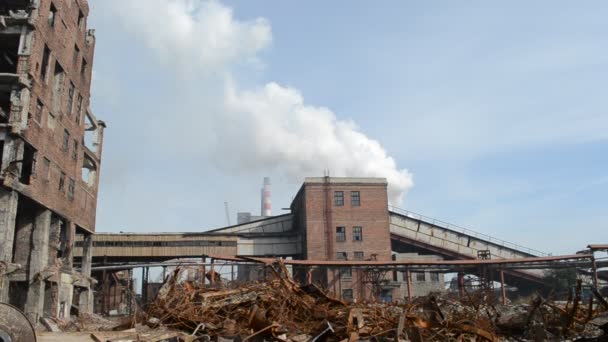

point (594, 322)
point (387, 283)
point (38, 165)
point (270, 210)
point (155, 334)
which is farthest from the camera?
point (270, 210)

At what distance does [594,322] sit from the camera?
8508 mm

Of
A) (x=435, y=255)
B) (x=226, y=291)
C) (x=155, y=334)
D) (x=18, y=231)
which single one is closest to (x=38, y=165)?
(x=18, y=231)

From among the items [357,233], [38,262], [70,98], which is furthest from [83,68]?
[357,233]

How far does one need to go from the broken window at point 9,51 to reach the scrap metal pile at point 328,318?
20206mm

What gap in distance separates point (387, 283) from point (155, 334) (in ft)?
105

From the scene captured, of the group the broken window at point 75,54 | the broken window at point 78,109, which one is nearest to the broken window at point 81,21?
the broken window at point 75,54

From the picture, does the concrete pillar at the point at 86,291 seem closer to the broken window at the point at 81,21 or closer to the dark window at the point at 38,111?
the dark window at the point at 38,111

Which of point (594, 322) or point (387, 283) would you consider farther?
point (387, 283)

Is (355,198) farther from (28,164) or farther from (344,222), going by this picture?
(28,164)

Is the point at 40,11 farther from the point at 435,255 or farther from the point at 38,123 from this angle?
the point at 435,255

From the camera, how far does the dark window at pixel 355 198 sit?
4159 cm

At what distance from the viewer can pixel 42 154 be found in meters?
24.1

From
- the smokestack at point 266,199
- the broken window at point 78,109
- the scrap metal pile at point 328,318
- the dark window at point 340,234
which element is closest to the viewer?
the scrap metal pile at point 328,318

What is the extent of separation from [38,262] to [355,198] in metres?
25.0
